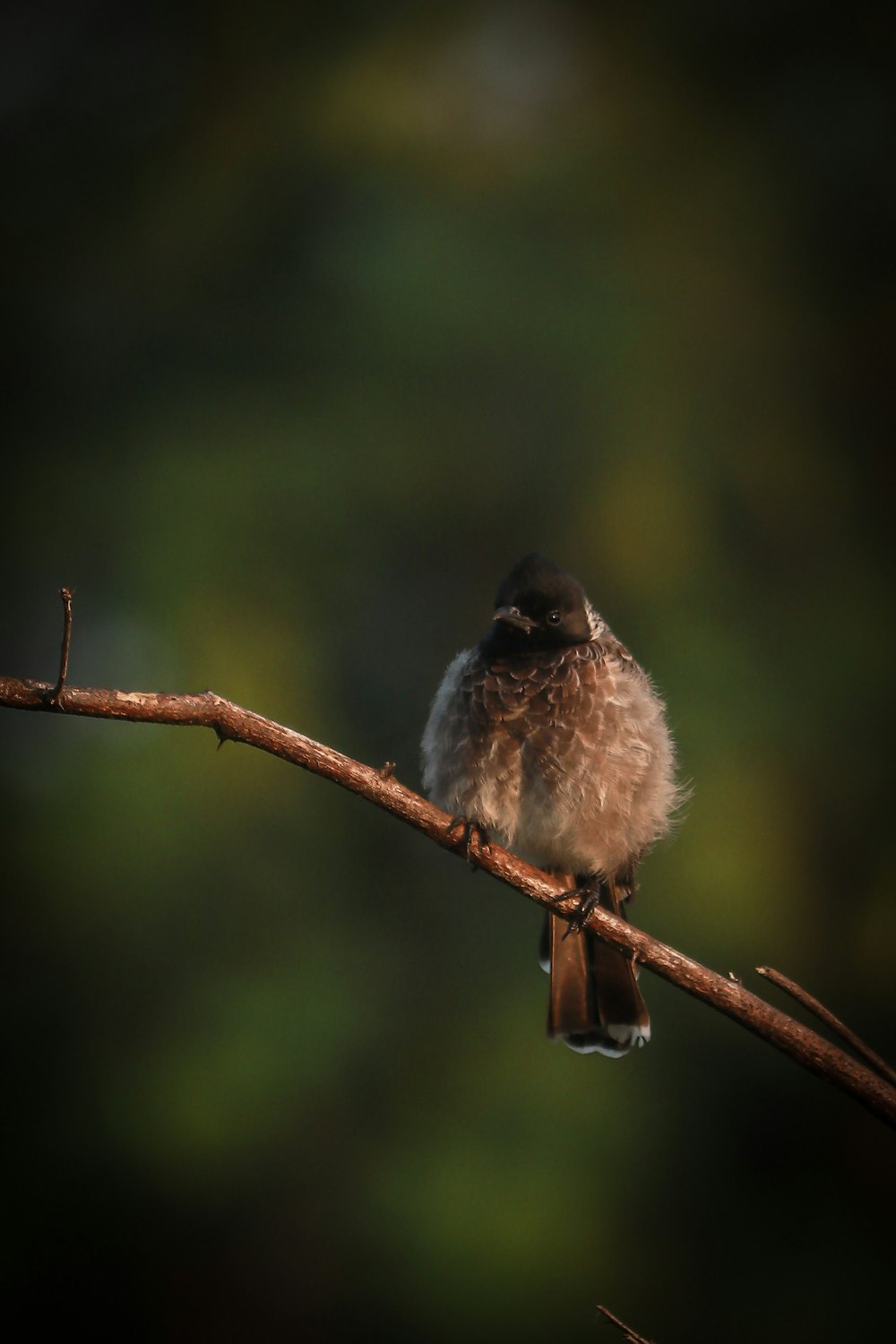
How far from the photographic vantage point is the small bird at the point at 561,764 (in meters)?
4.45

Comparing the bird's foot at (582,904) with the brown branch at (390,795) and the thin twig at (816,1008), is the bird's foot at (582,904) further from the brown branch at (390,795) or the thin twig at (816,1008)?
the thin twig at (816,1008)

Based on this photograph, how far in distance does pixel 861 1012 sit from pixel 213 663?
14.4 feet

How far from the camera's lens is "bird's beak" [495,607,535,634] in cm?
440

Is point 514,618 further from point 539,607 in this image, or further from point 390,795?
point 390,795

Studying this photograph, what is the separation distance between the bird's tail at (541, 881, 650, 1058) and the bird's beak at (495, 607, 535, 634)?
98cm

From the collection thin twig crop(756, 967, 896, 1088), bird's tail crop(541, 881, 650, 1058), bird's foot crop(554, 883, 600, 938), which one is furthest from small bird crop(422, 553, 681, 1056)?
thin twig crop(756, 967, 896, 1088)

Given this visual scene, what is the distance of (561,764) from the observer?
446cm

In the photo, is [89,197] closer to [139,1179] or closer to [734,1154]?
[139,1179]

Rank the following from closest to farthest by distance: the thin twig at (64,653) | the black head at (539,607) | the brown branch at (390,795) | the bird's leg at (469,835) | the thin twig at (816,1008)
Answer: the thin twig at (64,653)
the thin twig at (816,1008)
the brown branch at (390,795)
the bird's leg at (469,835)
the black head at (539,607)

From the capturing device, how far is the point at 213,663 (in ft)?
24.1

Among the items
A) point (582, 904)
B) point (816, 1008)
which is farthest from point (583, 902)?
point (816, 1008)

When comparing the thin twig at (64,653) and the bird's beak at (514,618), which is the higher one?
the bird's beak at (514,618)

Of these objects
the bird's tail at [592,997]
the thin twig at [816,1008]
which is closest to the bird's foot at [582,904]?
the bird's tail at [592,997]

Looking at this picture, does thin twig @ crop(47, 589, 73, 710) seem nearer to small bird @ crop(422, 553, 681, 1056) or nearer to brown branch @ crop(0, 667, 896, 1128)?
brown branch @ crop(0, 667, 896, 1128)
